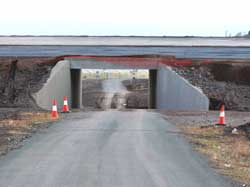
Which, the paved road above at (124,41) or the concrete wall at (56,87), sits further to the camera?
the paved road above at (124,41)

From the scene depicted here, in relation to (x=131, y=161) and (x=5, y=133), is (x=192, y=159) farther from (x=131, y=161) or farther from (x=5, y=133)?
(x=5, y=133)

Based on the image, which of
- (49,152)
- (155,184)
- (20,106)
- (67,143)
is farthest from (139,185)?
(20,106)

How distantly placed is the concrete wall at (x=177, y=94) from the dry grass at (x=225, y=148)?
11.2 m

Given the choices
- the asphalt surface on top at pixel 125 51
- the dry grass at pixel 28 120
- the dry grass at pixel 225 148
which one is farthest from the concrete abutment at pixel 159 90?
the dry grass at pixel 225 148

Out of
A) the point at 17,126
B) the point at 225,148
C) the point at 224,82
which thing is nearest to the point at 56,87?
the point at 224,82

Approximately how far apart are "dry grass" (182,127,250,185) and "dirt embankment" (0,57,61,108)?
12.9m

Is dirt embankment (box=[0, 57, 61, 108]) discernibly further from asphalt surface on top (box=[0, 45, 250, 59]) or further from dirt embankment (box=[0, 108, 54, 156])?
asphalt surface on top (box=[0, 45, 250, 59])

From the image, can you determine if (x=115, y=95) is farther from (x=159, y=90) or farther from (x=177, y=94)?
(x=177, y=94)

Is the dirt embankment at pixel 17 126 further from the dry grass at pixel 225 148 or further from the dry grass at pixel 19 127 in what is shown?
the dry grass at pixel 225 148

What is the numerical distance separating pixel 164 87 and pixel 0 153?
2441 cm

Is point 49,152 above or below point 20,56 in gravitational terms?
below

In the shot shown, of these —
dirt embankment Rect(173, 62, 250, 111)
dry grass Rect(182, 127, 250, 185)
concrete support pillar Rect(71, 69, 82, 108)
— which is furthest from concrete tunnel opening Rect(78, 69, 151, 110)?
dry grass Rect(182, 127, 250, 185)

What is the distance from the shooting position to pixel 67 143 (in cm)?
1379

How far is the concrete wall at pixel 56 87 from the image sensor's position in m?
30.0
